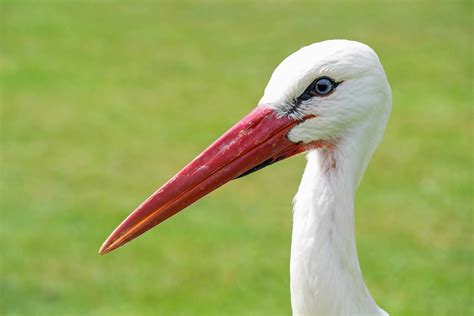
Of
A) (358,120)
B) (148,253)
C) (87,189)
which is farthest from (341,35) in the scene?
(358,120)

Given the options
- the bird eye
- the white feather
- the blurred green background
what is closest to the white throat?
the white feather

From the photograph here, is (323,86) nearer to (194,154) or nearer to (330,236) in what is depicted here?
(330,236)

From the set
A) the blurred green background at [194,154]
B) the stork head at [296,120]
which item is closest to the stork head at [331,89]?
the stork head at [296,120]

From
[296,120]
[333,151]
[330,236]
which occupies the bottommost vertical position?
[330,236]

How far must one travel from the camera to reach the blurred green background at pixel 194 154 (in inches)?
316

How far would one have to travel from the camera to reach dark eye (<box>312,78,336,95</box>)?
362 centimetres

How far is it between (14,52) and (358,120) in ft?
35.6

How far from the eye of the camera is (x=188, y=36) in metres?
14.6

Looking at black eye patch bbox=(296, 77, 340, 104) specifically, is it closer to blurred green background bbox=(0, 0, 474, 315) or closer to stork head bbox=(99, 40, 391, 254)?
stork head bbox=(99, 40, 391, 254)

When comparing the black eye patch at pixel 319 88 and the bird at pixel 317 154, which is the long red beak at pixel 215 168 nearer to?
the bird at pixel 317 154

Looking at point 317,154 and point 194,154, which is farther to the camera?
point 194,154

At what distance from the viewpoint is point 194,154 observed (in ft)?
35.0

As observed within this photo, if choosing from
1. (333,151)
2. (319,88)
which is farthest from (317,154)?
(319,88)

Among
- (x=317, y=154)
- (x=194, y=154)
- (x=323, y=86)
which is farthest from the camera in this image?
(x=194, y=154)
